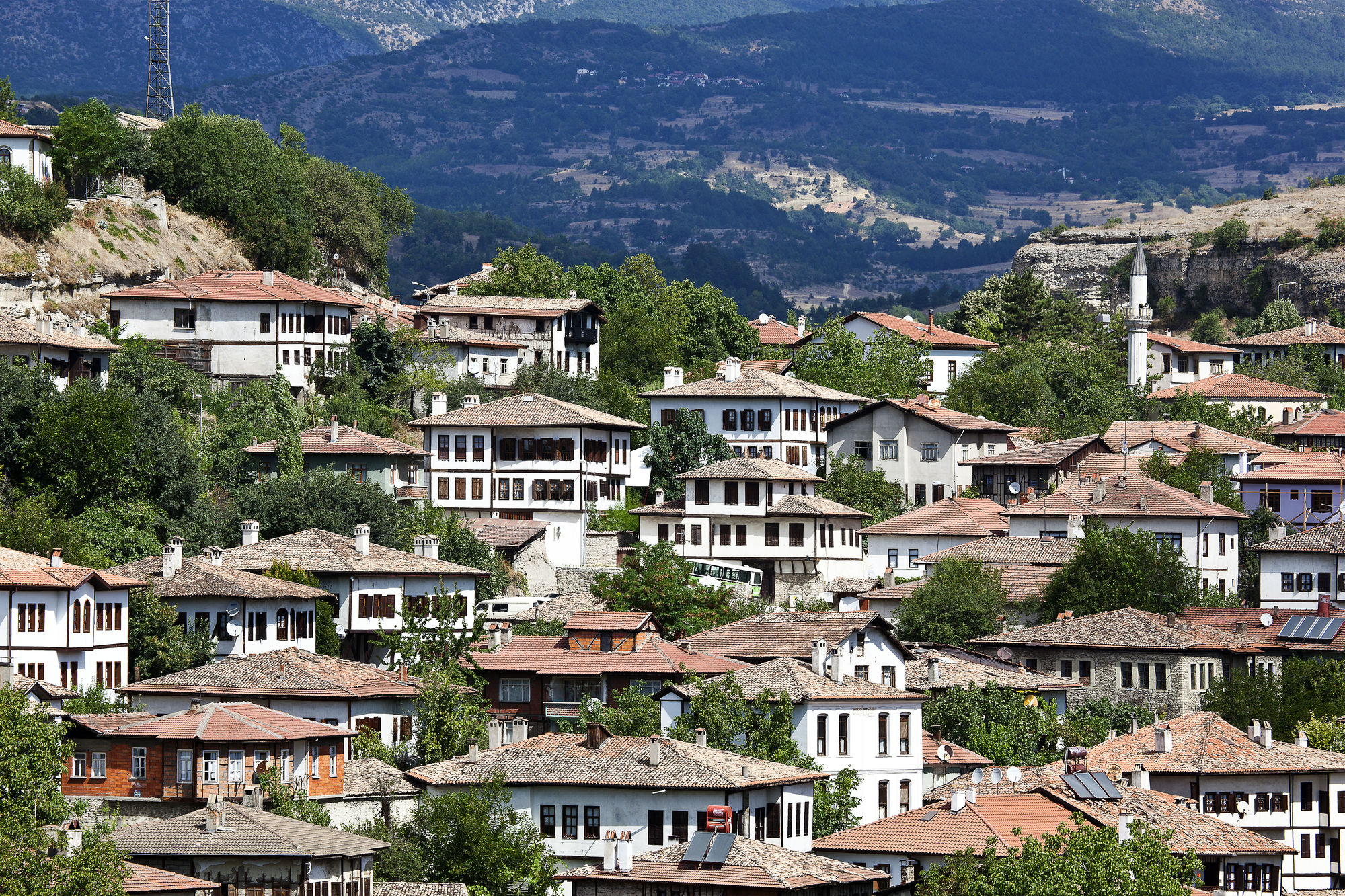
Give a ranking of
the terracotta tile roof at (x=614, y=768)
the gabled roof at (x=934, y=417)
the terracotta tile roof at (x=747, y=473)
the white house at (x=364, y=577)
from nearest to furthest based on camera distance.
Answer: the terracotta tile roof at (x=614, y=768)
the white house at (x=364, y=577)
the terracotta tile roof at (x=747, y=473)
the gabled roof at (x=934, y=417)

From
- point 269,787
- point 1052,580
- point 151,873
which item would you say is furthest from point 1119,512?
point 151,873

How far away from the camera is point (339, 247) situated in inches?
5256

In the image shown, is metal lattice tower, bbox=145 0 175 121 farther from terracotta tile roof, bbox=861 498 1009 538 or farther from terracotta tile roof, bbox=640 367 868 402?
terracotta tile roof, bbox=861 498 1009 538

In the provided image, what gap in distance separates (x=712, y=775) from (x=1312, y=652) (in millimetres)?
32077

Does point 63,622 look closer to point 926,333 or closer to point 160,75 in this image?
point 926,333

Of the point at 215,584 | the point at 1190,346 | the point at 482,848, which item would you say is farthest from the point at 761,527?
the point at 1190,346

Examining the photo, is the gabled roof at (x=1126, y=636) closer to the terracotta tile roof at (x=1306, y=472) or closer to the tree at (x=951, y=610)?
the tree at (x=951, y=610)

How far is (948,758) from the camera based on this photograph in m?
68.1

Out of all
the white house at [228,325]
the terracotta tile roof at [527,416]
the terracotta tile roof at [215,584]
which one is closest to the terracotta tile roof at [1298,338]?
the terracotta tile roof at [527,416]

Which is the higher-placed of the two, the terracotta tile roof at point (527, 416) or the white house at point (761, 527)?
the terracotta tile roof at point (527, 416)

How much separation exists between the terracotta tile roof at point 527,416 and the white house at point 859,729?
32090 mm

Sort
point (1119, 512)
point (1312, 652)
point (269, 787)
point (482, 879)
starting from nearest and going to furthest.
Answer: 1. point (482, 879)
2. point (269, 787)
3. point (1312, 652)
4. point (1119, 512)

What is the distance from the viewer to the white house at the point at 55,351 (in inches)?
3578

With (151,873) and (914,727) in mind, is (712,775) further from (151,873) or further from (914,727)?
(151,873)
